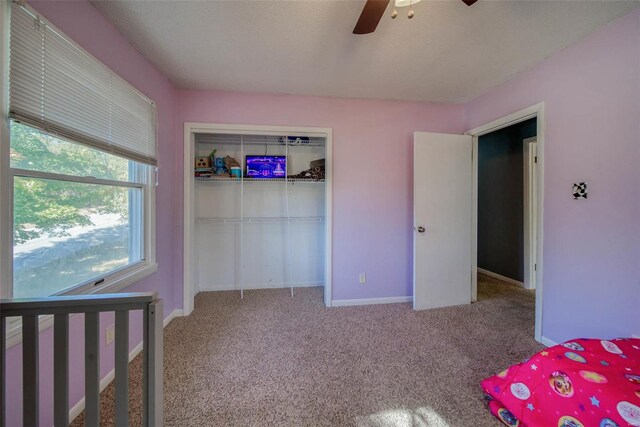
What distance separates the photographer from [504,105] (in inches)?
93.3

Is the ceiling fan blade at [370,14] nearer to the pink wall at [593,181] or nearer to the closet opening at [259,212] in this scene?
the closet opening at [259,212]

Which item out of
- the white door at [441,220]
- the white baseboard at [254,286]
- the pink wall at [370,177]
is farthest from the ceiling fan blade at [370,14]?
the white baseboard at [254,286]

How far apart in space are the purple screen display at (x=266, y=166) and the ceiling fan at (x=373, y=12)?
5.85 feet

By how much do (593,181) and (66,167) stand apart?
3370mm

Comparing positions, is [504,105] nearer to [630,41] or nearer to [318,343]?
[630,41]

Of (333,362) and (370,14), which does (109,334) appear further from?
(370,14)

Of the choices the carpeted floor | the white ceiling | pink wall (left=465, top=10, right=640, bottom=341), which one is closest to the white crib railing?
the carpeted floor

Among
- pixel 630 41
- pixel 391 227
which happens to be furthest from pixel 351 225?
pixel 630 41

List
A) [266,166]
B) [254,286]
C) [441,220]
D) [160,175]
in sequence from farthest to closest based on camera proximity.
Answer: [254,286]
[266,166]
[441,220]
[160,175]

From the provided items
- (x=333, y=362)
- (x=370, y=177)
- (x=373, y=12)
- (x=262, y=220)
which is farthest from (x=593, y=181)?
(x=262, y=220)

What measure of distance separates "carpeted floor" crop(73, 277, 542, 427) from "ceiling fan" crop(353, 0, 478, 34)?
2108 millimetres

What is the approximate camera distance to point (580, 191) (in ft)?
5.73

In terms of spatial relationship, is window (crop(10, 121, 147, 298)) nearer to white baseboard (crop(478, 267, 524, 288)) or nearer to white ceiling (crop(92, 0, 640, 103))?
white ceiling (crop(92, 0, 640, 103))

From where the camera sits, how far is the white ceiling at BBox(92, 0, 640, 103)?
1.48 meters
